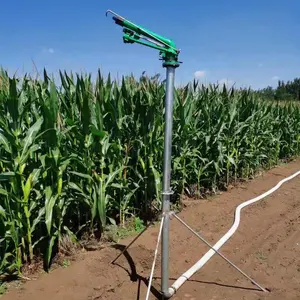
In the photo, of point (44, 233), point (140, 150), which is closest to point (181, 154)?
point (140, 150)

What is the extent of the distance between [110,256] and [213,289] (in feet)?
3.66

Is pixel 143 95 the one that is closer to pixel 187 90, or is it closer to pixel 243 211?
pixel 187 90

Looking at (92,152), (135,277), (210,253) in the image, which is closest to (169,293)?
(135,277)

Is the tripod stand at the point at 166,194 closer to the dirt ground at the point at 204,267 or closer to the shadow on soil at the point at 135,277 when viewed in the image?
the shadow on soil at the point at 135,277

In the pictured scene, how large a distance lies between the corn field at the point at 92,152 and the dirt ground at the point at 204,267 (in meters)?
0.35

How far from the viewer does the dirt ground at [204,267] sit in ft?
10.5

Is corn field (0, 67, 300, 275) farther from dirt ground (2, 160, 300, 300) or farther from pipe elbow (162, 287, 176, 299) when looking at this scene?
pipe elbow (162, 287, 176, 299)

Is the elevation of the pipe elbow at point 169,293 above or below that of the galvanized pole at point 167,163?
below

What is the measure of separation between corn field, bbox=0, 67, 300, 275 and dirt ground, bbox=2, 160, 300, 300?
1.16 ft

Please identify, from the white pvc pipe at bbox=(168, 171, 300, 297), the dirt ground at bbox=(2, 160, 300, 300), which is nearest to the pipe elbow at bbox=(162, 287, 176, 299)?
the white pvc pipe at bbox=(168, 171, 300, 297)

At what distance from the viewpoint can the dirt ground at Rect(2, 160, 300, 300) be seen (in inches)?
127

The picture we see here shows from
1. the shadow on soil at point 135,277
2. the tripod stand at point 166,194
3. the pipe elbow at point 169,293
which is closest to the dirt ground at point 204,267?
the shadow on soil at point 135,277

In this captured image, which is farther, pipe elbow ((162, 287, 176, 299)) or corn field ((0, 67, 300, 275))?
corn field ((0, 67, 300, 275))

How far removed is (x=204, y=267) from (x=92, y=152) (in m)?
1.72
